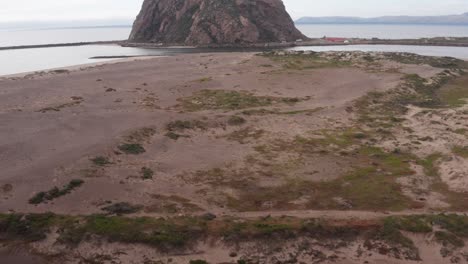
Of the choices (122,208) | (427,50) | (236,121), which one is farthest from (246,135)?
(427,50)

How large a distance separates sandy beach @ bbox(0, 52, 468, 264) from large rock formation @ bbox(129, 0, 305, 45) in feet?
262

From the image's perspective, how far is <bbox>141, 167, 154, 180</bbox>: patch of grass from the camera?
25.9 metres

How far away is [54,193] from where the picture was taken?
2284 cm

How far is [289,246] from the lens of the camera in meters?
19.4

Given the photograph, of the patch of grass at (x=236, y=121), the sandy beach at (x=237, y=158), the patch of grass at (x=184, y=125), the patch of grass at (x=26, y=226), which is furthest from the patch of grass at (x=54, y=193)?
the patch of grass at (x=236, y=121)

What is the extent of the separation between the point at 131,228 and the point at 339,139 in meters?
20.0

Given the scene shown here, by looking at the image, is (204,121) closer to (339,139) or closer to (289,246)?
(339,139)

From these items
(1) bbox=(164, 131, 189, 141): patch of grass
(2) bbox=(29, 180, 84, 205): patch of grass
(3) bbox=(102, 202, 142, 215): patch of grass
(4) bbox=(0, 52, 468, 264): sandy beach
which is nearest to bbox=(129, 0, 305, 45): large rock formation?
(4) bbox=(0, 52, 468, 264): sandy beach

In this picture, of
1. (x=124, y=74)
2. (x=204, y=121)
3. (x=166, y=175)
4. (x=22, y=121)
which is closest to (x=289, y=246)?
(x=166, y=175)

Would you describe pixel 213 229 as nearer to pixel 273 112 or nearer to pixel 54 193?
pixel 54 193

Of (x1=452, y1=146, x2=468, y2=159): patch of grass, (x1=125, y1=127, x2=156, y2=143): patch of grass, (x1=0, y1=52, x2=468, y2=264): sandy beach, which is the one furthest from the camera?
(x1=125, y1=127, x2=156, y2=143): patch of grass

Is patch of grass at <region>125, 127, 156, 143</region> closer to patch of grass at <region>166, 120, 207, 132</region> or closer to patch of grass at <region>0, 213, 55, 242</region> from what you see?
patch of grass at <region>166, 120, 207, 132</region>

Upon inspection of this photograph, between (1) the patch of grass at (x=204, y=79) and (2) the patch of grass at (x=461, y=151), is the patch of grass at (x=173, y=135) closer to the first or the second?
(2) the patch of grass at (x=461, y=151)

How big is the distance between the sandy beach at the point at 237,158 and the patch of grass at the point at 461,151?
0.32 feet
